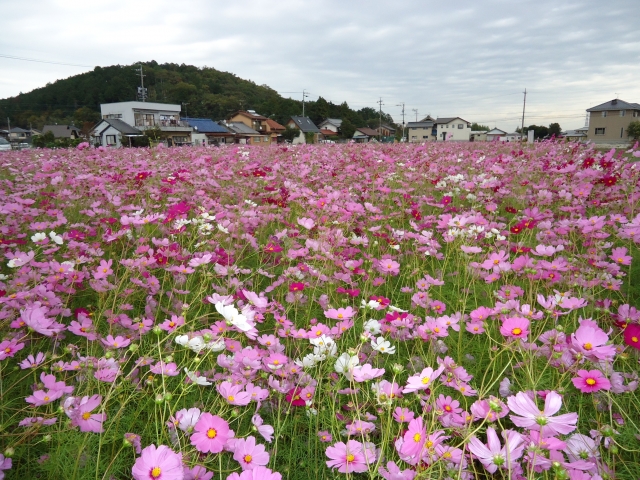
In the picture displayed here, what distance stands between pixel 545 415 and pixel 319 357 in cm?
66

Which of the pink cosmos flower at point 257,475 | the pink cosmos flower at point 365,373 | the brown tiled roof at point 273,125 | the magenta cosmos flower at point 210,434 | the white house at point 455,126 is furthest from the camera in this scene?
the white house at point 455,126

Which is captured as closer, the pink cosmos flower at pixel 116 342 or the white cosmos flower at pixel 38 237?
the pink cosmos flower at pixel 116 342

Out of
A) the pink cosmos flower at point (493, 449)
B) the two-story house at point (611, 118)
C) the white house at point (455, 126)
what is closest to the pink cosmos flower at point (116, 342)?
the pink cosmos flower at point (493, 449)

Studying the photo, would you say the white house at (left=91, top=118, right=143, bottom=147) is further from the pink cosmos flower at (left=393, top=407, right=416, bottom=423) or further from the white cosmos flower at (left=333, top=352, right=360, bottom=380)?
the pink cosmos flower at (left=393, top=407, right=416, bottom=423)

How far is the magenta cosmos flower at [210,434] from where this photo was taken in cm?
79

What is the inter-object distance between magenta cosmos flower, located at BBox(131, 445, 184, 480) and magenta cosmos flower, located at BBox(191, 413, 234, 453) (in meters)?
0.08

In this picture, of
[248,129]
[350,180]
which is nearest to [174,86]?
[248,129]

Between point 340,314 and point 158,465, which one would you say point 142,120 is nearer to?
point 340,314

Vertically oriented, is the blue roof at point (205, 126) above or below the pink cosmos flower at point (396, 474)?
above

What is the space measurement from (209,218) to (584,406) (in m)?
1.94

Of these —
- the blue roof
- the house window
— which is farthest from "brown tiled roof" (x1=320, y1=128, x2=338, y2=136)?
the house window

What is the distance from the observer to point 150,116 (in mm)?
41000

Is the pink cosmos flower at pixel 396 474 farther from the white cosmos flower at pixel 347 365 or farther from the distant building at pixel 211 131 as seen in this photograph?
the distant building at pixel 211 131

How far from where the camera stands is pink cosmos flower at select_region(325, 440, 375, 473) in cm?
89
